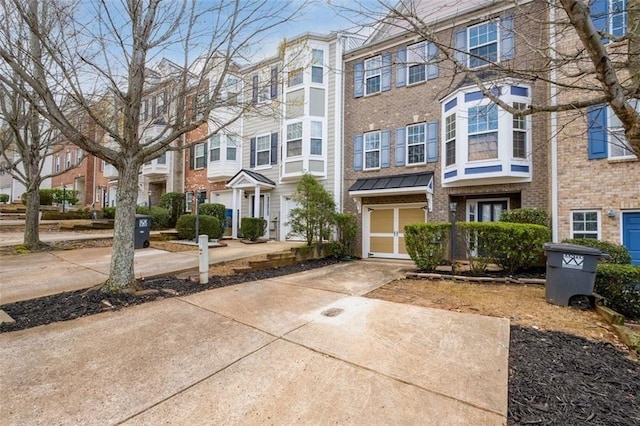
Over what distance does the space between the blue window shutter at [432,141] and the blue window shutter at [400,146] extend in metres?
0.93

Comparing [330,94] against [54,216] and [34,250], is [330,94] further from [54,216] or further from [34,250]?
[54,216]

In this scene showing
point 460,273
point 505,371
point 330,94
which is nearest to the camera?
point 505,371

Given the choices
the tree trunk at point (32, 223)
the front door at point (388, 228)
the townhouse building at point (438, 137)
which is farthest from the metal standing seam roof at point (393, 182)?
the tree trunk at point (32, 223)

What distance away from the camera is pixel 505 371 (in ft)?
9.81

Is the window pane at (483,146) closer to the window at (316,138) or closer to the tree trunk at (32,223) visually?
the window at (316,138)

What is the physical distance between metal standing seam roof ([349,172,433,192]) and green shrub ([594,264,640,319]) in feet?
20.0

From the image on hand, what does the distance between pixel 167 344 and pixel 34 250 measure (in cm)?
953

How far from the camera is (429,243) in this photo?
26.5 ft

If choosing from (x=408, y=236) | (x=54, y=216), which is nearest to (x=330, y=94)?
(x=408, y=236)

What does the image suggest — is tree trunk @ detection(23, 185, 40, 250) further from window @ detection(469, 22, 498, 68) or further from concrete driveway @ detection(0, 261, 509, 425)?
window @ detection(469, 22, 498, 68)

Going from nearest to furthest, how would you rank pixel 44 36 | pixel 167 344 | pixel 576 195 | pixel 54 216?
pixel 167 344
pixel 44 36
pixel 576 195
pixel 54 216

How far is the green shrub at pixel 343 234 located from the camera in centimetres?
1148

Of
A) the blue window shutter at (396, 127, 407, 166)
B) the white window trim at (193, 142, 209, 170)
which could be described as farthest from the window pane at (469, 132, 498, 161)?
the white window trim at (193, 142, 209, 170)

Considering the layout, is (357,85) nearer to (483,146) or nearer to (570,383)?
(483,146)
